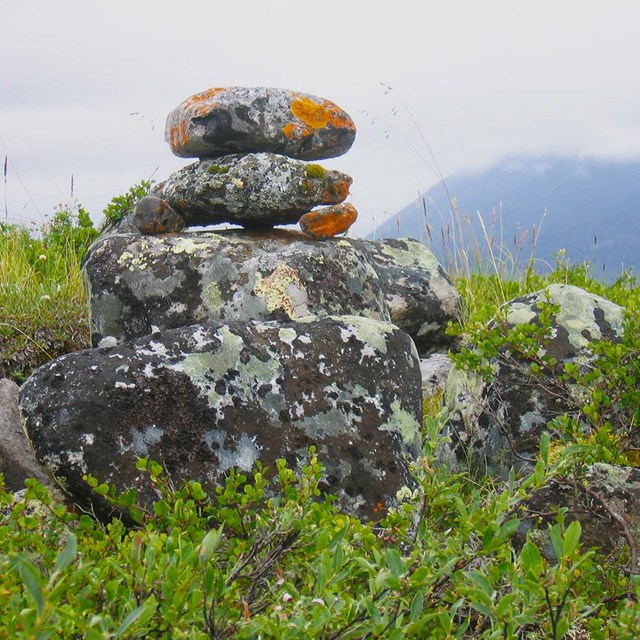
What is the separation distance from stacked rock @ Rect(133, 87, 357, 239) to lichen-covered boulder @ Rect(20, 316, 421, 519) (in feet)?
8.68

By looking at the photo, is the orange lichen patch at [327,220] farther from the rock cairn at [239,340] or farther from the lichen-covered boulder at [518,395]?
the lichen-covered boulder at [518,395]

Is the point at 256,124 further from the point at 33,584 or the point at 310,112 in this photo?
the point at 33,584

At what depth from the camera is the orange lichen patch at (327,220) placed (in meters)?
7.96

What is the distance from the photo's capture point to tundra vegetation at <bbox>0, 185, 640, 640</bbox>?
1995 mm

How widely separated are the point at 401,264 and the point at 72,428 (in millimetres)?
5629

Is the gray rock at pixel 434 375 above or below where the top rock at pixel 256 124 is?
below

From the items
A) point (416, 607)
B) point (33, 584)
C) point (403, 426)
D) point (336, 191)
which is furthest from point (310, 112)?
point (33, 584)

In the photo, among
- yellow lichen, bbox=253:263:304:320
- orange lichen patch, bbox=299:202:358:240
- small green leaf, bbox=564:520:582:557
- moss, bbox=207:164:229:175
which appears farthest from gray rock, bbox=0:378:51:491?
small green leaf, bbox=564:520:582:557

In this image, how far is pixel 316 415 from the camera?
5086mm

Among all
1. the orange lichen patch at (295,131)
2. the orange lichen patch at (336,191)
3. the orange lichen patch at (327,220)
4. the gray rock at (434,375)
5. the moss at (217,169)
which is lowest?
the gray rock at (434,375)

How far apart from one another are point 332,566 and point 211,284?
5.16 meters

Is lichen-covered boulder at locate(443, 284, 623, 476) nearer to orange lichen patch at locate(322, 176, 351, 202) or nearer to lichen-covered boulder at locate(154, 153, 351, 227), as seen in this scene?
orange lichen patch at locate(322, 176, 351, 202)

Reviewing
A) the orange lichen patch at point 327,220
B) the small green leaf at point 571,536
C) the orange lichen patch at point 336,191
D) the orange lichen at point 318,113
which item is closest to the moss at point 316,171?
the orange lichen patch at point 336,191

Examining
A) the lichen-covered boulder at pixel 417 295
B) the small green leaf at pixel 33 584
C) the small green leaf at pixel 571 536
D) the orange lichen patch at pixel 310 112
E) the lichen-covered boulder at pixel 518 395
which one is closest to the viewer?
the small green leaf at pixel 33 584
